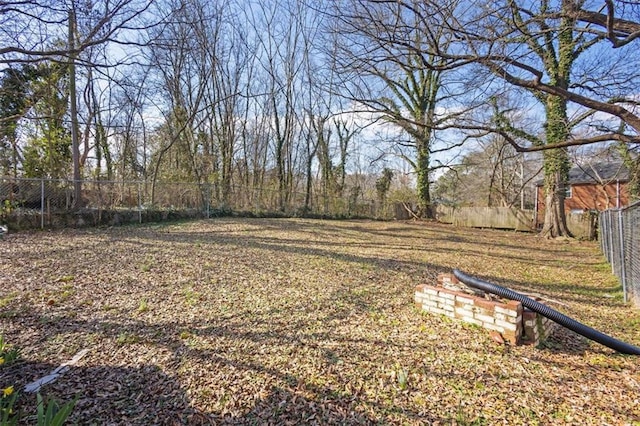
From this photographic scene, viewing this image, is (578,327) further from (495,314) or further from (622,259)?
(622,259)

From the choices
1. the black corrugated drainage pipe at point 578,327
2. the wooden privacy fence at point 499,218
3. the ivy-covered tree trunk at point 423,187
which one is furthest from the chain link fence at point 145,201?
the black corrugated drainage pipe at point 578,327

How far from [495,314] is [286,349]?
6.44ft

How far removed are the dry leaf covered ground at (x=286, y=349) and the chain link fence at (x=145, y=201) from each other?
329cm

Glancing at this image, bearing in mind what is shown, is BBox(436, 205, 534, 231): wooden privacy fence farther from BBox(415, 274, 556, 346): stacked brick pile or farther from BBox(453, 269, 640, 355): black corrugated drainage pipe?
BBox(415, 274, 556, 346): stacked brick pile

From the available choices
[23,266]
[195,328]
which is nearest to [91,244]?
[23,266]

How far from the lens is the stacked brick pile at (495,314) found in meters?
2.83

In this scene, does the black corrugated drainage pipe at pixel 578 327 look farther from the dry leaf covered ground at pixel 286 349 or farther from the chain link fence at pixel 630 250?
the chain link fence at pixel 630 250

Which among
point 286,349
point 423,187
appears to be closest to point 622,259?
point 286,349

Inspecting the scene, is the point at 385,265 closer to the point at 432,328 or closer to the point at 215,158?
the point at 432,328

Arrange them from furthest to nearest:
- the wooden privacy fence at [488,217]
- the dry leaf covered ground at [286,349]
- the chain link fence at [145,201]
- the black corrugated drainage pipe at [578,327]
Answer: the wooden privacy fence at [488,217] < the chain link fence at [145,201] < the black corrugated drainage pipe at [578,327] < the dry leaf covered ground at [286,349]

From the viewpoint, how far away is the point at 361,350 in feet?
8.79

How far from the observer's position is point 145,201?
10688 mm

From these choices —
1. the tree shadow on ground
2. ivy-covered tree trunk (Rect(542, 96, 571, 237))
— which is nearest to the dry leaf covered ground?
the tree shadow on ground

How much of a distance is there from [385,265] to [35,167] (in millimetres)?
12438
